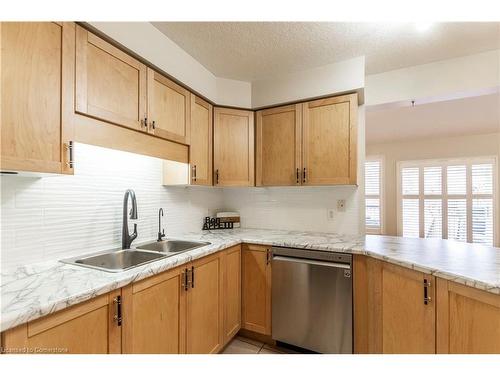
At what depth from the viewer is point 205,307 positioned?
A: 1688mm

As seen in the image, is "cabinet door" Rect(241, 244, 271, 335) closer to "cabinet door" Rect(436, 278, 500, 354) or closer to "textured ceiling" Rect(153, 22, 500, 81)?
"cabinet door" Rect(436, 278, 500, 354)

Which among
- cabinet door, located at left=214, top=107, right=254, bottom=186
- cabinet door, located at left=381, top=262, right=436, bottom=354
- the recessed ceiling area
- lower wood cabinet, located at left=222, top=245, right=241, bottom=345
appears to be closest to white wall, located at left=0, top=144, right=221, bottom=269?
cabinet door, located at left=214, top=107, right=254, bottom=186

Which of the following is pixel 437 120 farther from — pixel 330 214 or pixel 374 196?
pixel 330 214

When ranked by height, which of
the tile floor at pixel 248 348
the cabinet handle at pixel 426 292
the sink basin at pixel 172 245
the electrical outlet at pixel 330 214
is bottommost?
the tile floor at pixel 248 348

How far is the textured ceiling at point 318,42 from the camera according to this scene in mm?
1710

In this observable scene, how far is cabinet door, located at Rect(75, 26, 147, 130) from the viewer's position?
1.25 metres

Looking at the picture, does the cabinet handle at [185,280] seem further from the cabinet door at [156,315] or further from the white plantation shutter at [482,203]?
the white plantation shutter at [482,203]

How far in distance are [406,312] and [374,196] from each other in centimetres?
470

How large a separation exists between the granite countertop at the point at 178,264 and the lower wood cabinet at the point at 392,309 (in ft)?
0.32

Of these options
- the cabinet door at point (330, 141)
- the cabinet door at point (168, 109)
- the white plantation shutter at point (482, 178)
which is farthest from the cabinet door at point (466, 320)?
the white plantation shutter at point (482, 178)

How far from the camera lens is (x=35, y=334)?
0.82m
